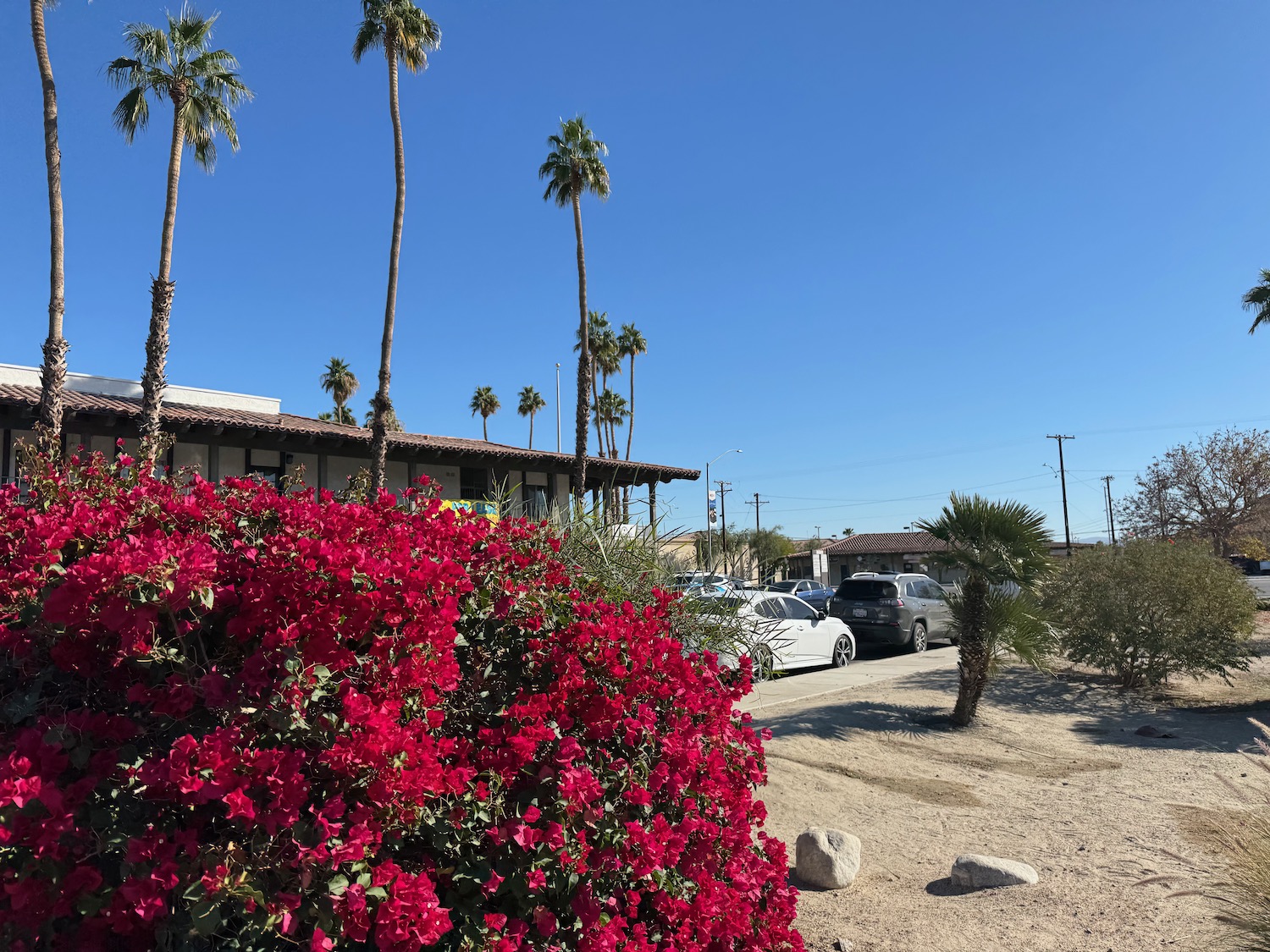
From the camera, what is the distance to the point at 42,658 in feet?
7.75

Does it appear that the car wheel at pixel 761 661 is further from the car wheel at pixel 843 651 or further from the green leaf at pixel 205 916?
the car wheel at pixel 843 651

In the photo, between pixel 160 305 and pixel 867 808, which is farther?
pixel 160 305

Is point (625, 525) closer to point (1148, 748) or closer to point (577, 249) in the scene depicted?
point (1148, 748)

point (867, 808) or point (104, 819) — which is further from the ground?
point (104, 819)

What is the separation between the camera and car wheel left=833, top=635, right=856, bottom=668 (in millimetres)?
15164

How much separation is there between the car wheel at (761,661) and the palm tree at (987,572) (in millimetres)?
3815

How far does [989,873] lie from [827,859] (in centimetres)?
91

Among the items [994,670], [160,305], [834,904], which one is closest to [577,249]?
[160,305]

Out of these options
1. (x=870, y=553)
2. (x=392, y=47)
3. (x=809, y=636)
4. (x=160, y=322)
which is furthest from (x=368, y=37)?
(x=870, y=553)

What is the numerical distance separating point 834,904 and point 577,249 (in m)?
23.8

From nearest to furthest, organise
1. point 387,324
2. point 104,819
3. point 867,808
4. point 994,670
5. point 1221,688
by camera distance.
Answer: point 104,819
point 867,808
point 994,670
point 1221,688
point 387,324

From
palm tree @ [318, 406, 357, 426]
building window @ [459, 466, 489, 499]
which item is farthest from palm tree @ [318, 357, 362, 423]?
building window @ [459, 466, 489, 499]

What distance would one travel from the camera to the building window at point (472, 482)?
26.2 m

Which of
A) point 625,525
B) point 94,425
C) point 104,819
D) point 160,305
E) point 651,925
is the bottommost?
point 651,925
